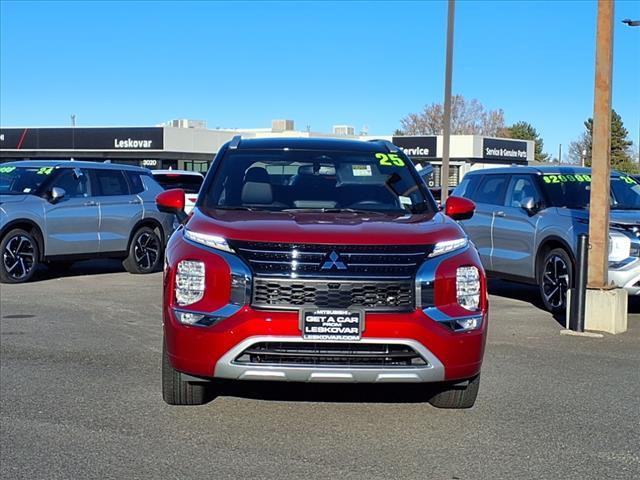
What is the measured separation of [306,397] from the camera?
623cm

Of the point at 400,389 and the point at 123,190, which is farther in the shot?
the point at 123,190

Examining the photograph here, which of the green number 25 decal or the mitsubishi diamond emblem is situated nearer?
Result: the mitsubishi diamond emblem

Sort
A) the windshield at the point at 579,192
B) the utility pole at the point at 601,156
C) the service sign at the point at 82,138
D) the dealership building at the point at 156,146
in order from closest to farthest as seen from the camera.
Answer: the utility pole at the point at 601,156 < the windshield at the point at 579,192 < the service sign at the point at 82,138 < the dealership building at the point at 156,146

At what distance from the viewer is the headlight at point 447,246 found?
5.32 m

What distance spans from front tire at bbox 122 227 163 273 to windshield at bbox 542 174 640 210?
6.87m

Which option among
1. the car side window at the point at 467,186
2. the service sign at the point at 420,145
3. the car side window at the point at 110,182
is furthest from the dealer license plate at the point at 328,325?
the service sign at the point at 420,145

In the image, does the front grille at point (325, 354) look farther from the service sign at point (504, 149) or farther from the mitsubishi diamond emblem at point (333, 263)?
the service sign at point (504, 149)

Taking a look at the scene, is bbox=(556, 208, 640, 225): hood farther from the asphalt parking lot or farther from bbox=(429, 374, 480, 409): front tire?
bbox=(429, 374, 480, 409): front tire

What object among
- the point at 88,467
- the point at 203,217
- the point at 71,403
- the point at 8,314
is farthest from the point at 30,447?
the point at 8,314

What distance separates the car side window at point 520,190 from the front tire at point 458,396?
18.4 feet

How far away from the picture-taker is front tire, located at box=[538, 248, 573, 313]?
33.4ft

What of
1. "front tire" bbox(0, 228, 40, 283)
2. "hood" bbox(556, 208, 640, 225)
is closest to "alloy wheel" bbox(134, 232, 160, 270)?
"front tire" bbox(0, 228, 40, 283)

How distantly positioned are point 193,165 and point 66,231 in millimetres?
38406

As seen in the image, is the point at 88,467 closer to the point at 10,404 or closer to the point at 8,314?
the point at 10,404
